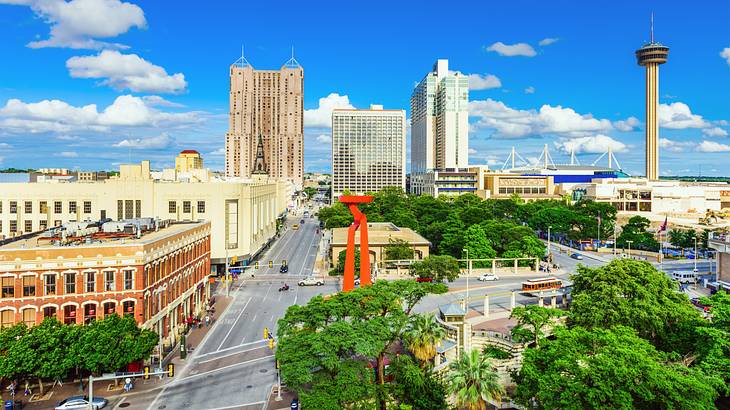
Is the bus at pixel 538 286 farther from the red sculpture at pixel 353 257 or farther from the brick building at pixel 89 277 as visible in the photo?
the brick building at pixel 89 277

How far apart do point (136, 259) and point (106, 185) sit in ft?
166

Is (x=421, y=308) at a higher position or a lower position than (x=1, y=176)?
lower

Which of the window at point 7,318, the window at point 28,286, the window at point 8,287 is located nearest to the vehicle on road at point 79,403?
the window at point 7,318

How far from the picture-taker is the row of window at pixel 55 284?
41.9 m

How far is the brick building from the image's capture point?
4222cm

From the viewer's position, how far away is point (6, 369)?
122 ft

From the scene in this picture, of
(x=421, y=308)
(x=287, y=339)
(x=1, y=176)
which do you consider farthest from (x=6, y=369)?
(x=1, y=176)

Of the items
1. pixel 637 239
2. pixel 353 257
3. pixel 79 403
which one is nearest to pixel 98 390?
pixel 79 403

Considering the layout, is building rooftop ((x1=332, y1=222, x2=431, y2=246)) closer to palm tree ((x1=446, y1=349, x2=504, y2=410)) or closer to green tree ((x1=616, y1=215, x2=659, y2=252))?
green tree ((x1=616, y1=215, x2=659, y2=252))

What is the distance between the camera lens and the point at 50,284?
4344 cm

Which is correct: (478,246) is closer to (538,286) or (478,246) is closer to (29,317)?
(538,286)

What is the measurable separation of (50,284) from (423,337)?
30.8 metres

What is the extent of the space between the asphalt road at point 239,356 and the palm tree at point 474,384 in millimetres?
15592

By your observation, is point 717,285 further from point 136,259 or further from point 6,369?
point 6,369
